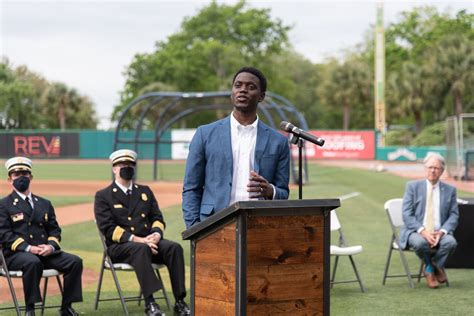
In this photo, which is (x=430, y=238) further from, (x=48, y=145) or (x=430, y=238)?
(x=48, y=145)

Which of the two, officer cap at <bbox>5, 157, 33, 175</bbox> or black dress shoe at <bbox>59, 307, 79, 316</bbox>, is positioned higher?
officer cap at <bbox>5, 157, 33, 175</bbox>

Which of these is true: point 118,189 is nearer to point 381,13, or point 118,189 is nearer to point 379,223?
point 379,223

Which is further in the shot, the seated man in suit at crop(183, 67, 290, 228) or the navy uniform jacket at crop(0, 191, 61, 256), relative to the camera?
the navy uniform jacket at crop(0, 191, 61, 256)

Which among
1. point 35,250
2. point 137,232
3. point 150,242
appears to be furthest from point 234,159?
point 137,232

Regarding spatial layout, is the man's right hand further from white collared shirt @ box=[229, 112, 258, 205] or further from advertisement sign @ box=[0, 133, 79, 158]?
advertisement sign @ box=[0, 133, 79, 158]

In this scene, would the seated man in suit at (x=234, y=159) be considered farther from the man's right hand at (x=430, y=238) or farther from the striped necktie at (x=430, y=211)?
the striped necktie at (x=430, y=211)

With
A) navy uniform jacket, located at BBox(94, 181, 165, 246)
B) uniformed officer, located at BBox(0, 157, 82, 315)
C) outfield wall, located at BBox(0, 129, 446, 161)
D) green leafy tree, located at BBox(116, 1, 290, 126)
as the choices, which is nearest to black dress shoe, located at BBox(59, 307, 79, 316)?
uniformed officer, located at BBox(0, 157, 82, 315)

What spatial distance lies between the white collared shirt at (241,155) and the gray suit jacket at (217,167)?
3 cm

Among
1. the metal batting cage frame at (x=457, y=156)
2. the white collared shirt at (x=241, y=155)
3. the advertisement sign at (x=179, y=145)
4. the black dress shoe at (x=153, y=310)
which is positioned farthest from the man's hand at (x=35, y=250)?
the advertisement sign at (x=179, y=145)

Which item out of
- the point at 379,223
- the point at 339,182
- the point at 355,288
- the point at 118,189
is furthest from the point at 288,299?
the point at 339,182

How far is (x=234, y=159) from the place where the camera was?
523 centimetres

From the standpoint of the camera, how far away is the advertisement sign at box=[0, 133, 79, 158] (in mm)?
33312

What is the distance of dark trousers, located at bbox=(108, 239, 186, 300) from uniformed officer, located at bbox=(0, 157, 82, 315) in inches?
16.8

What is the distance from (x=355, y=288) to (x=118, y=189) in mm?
2898
